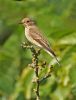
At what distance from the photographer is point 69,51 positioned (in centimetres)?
696

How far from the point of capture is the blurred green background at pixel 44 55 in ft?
23.0

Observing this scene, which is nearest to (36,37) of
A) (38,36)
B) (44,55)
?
(38,36)

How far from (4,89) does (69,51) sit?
1294 mm

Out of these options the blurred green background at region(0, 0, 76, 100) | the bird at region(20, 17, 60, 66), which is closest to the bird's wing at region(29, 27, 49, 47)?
the bird at region(20, 17, 60, 66)

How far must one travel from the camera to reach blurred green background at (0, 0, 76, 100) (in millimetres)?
7000

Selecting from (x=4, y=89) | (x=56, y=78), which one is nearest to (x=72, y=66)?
(x=56, y=78)

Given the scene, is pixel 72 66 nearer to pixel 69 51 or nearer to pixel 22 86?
pixel 69 51

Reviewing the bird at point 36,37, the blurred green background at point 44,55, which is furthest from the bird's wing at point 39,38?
the blurred green background at point 44,55

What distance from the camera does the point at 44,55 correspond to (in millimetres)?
7137

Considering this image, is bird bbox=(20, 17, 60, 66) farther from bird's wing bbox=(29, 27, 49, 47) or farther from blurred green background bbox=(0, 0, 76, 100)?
blurred green background bbox=(0, 0, 76, 100)

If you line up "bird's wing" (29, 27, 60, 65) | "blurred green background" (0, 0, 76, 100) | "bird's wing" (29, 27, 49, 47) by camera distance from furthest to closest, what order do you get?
1. "blurred green background" (0, 0, 76, 100)
2. "bird's wing" (29, 27, 49, 47)
3. "bird's wing" (29, 27, 60, 65)

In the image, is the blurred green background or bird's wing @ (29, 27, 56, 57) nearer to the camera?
bird's wing @ (29, 27, 56, 57)

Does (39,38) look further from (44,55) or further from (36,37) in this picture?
(44,55)

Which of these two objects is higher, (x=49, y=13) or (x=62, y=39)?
(x=62, y=39)
